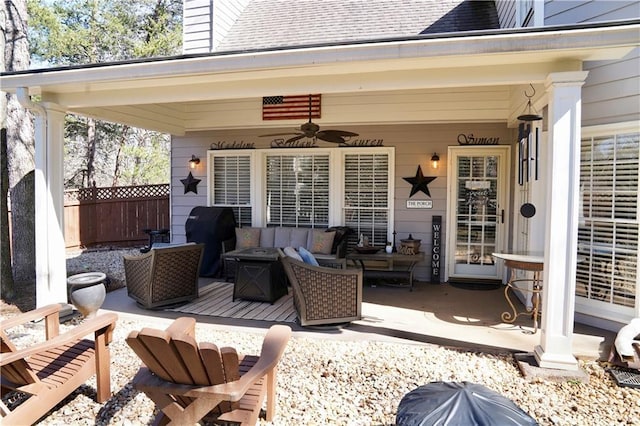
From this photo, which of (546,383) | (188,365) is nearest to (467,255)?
(546,383)

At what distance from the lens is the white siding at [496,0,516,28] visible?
510 cm

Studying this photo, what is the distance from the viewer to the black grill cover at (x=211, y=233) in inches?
253

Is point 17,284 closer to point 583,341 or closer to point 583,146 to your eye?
point 583,341

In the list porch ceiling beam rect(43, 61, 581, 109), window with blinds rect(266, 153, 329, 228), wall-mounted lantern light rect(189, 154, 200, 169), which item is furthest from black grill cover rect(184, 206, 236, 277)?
porch ceiling beam rect(43, 61, 581, 109)

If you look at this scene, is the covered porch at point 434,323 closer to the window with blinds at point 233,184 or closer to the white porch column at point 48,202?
the white porch column at point 48,202

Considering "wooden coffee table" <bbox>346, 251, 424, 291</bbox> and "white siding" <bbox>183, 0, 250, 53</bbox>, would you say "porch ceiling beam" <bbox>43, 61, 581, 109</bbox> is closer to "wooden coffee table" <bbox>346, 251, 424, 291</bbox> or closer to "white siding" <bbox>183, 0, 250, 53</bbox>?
"wooden coffee table" <bbox>346, 251, 424, 291</bbox>

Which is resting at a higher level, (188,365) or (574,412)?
(188,365)

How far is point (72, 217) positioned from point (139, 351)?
30.8ft

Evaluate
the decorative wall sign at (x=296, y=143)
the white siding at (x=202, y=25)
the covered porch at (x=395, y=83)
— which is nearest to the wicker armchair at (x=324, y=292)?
the covered porch at (x=395, y=83)

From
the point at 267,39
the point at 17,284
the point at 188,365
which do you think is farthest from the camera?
the point at 267,39

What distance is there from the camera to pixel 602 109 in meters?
3.96

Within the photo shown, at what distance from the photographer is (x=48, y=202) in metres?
4.23

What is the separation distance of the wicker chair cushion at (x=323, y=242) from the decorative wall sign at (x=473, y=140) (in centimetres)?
249

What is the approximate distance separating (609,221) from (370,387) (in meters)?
3.07
